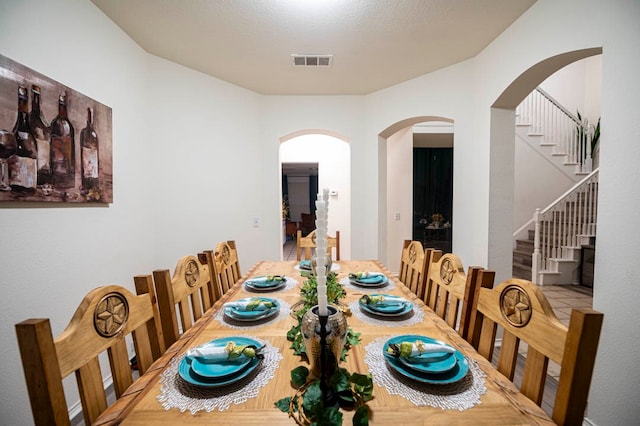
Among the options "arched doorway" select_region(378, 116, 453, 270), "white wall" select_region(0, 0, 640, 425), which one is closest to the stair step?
"arched doorway" select_region(378, 116, 453, 270)

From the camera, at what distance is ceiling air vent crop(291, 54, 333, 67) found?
2.58m

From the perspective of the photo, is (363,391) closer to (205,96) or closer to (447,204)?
(205,96)

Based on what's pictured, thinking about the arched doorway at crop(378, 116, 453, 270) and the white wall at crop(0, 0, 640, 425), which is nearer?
the white wall at crop(0, 0, 640, 425)

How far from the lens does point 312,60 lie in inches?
104

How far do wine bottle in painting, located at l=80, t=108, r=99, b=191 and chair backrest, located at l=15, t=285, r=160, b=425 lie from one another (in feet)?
4.18

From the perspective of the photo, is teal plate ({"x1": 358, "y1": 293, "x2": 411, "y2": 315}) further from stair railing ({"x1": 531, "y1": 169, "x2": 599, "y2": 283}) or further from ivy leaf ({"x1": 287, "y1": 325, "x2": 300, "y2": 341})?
stair railing ({"x1": 531, "y1": 169, "x2": 599, "y2": 283})

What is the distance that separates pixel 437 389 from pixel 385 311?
0.48 m

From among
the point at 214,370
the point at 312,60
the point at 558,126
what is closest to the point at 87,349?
the point at 214,370

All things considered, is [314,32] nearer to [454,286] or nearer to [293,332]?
[454,286]

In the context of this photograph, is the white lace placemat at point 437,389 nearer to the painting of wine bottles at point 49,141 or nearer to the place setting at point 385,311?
the place setting at point 385,311

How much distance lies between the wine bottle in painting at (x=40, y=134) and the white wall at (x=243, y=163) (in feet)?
0.55

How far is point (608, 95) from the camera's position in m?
1.48

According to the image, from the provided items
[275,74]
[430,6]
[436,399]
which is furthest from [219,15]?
[436,399]

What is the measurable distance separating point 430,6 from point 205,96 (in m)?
2.16
